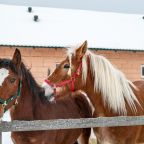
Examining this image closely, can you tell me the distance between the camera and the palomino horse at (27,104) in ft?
14.7

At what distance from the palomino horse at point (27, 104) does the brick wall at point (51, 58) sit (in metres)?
13.6

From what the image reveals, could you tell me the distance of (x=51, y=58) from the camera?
826 inches

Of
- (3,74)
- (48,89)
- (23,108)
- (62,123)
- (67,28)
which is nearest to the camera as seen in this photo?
(62,123)

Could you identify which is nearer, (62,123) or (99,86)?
(62,123)

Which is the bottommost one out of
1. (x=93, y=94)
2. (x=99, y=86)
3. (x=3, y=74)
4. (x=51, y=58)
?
(x=51, y=58)

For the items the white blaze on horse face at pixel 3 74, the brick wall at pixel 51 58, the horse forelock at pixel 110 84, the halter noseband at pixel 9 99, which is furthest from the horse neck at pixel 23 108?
the brick wall at pixel 51 58

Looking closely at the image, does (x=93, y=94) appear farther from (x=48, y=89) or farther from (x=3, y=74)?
(x=3, y=74)

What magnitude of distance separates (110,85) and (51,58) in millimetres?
15826

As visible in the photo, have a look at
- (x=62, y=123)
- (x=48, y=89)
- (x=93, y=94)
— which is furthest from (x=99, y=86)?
(x=62, y=123)

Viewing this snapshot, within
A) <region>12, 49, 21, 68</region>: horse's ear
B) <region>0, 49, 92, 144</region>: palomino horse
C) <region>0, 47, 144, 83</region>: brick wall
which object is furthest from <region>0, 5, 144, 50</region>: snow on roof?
<region>12, 49, 21, 68</region>: horse's ear

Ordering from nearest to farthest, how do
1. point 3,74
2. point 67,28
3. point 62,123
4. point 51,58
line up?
point 62,123 → point 3,74 → point 51,58 → point 67,28

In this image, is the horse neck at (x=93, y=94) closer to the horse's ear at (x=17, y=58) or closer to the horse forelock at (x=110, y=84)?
the horse forelock at (x=110, y=84)

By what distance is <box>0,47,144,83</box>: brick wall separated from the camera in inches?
805

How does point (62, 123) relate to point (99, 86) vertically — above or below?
below
